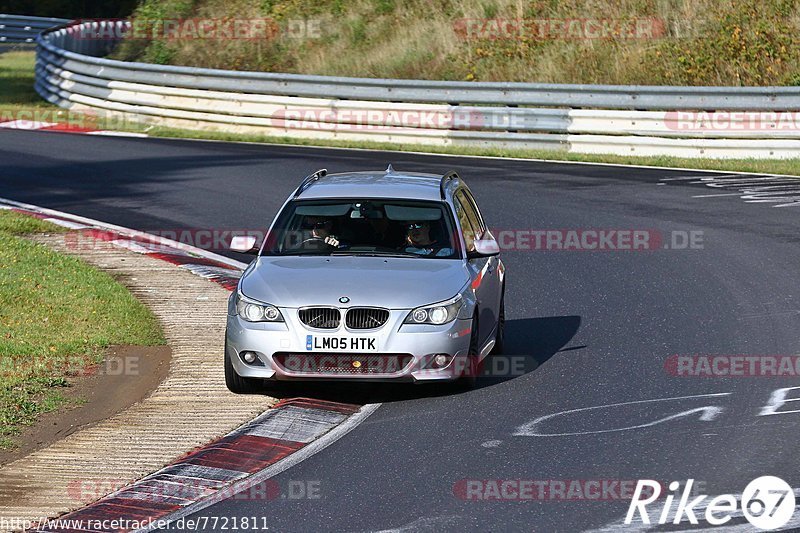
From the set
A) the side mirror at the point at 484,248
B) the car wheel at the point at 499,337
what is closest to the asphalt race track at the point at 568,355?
the car wheel at the point at 499,337

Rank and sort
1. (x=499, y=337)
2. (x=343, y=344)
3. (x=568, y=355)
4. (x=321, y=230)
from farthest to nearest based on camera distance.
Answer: (x=499, y=337)
(x=568, y=355)
(x=321, y=230)
(x=343, y=344)

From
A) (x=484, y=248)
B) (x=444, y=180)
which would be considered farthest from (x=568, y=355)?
(x=444, y=180)

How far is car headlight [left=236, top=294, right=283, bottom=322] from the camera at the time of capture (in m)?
10.1

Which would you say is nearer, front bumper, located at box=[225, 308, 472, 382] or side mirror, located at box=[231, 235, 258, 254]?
front bumper, located at box=[225, 308, 472, 382]

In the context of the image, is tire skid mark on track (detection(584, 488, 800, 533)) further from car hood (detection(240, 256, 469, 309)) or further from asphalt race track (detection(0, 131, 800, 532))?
car hood (detection(240, 256, 469, 309))

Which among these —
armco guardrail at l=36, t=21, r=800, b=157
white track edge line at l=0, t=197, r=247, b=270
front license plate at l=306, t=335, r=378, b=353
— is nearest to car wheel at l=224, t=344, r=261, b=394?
front license plate at l=306, t=335, r=378, b=353

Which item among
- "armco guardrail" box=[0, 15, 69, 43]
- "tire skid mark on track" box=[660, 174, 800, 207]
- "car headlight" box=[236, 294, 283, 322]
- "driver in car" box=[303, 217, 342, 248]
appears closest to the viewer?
Answer: "car headlight" box=[236, 294, 283, 322]

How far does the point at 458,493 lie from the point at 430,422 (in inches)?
67.3

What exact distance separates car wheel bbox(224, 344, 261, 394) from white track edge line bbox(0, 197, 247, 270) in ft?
17.5

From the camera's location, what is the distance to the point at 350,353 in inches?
389

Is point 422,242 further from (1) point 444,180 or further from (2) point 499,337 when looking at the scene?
(2) point 499,337

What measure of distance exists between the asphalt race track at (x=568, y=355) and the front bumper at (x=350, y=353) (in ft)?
0.96

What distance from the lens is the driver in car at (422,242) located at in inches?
436

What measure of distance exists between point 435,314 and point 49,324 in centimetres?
424
